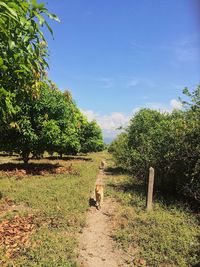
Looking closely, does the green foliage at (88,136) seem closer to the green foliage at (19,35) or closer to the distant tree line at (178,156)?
the distant tree line at (178,156)

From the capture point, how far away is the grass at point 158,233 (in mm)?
7035

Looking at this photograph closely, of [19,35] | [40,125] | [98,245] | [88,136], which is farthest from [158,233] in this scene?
[88,136]

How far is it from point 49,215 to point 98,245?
8.44 ft

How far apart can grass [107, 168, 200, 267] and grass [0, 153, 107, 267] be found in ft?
4.65

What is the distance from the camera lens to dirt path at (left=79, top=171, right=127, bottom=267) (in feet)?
22.9

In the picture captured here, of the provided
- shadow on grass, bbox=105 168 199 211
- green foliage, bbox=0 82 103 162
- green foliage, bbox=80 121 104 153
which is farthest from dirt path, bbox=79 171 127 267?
green foliage, bbox=80 121 104 153

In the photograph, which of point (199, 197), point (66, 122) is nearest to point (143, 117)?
point (66, 122)

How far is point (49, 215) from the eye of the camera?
32.5ft

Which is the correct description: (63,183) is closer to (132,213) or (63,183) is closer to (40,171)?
(40,171)

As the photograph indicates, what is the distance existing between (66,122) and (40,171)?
391 centimetres

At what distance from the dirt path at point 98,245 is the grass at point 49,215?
0.25m

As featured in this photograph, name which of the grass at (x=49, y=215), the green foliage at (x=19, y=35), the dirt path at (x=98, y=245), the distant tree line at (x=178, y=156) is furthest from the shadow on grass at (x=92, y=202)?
the green foliage at (x=19, y=35)

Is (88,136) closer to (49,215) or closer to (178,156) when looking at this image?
(178,156)

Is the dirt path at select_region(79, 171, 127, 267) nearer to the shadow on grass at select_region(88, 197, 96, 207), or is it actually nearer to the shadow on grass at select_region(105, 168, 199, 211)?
the shadow on grass at select_region(88, 197, 96, 207)
